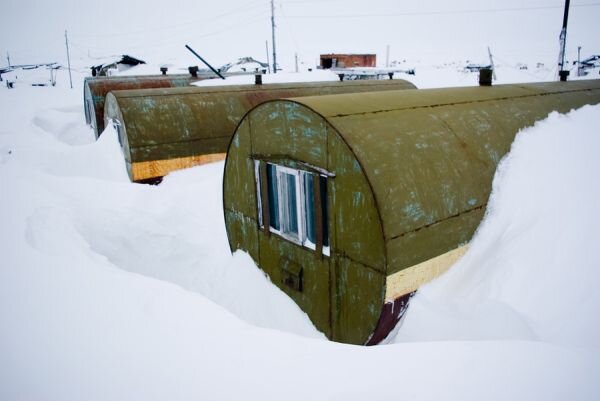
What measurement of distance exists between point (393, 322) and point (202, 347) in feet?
7.94

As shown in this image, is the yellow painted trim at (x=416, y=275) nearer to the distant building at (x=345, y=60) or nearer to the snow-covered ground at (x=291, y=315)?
the snow-covered ground at (x=291, y=315)

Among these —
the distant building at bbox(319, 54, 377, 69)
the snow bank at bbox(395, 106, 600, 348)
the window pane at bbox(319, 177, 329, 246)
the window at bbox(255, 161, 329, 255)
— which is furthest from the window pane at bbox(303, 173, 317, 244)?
the distant building at bbox(319, 54, 377, 69)

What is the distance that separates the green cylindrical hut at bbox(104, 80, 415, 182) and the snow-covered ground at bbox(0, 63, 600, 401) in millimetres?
2917

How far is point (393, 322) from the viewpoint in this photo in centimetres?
507

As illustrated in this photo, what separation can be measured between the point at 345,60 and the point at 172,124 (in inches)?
1432

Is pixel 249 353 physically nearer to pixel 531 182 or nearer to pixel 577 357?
pixel 577 357

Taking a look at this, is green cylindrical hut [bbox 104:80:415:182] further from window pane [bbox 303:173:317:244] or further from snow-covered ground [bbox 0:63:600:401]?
window pane [bbox 303:173:317:244]

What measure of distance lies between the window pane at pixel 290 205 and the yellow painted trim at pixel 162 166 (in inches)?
247

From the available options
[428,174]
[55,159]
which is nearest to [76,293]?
[428,174]

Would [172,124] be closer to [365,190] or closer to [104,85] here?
[365,190]

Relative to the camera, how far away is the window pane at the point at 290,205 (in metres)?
5.90

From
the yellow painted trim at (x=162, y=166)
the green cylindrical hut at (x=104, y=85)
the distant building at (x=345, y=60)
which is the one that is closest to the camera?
the yellow painted trim at (x=162, y=166)

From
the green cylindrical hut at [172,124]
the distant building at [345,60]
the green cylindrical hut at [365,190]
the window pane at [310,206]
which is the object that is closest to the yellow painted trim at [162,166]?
the green cylindrical hut at [172,124]

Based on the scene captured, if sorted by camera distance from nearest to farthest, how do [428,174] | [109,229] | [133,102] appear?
1. [428,174]
2. [109,229]
3. [133,102]
